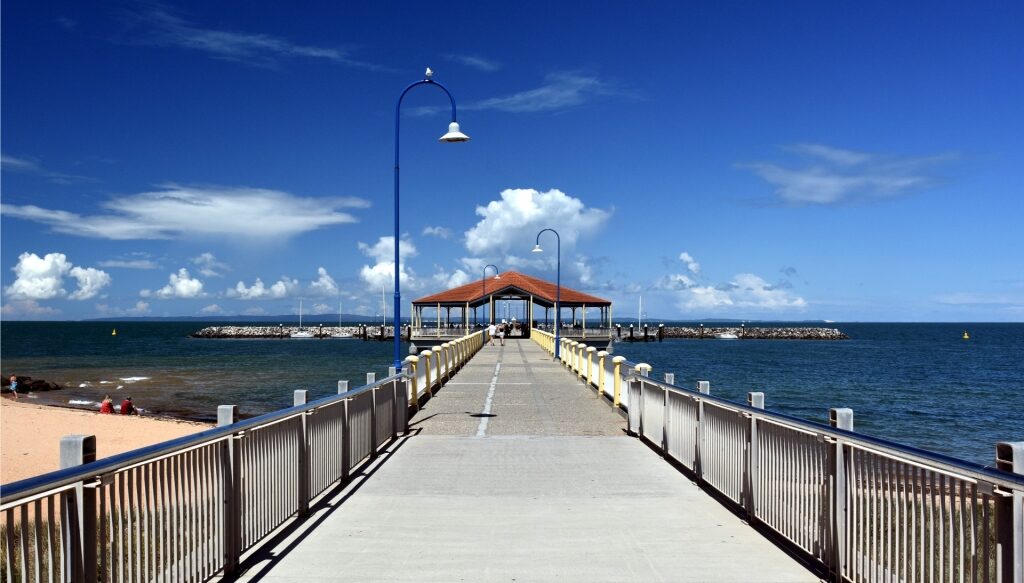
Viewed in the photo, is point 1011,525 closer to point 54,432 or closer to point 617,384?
point 617,384

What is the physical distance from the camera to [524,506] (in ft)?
27.4

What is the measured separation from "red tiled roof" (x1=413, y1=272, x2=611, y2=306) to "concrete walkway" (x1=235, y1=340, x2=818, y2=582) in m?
52.0

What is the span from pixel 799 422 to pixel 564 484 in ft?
12.2

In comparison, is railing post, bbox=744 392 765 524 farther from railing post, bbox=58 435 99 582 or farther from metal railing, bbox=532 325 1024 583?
railing post, bbox=58 435 99 582

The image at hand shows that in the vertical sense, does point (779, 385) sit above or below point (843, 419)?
below

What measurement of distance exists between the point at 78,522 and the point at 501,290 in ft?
199

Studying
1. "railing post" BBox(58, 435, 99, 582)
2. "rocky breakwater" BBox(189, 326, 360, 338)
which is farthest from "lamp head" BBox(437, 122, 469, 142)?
"rocky breakwater" BBox(189, 326, 360, 338)

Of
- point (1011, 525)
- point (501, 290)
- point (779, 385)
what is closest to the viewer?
point (1011, 525)

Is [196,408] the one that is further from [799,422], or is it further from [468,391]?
[799,422]

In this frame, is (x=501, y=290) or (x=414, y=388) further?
(x=501, y=290)

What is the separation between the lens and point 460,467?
10.7m

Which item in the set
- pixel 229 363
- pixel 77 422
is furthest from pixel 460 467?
pixel 229 363

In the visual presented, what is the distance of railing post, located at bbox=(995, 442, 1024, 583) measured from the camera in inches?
155

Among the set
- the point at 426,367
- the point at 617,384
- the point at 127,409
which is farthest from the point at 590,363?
the point at 127,409
